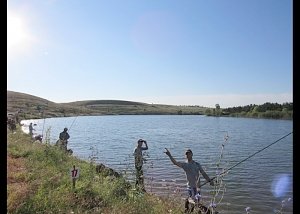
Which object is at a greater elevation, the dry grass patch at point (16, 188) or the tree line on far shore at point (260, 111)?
the tree line on far shore at point (260, 111)

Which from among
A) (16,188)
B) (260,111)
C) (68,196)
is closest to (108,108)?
(260,111)

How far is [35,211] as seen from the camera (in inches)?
250

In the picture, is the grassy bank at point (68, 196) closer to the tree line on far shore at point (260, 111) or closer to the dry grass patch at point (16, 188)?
the dry grass patch at point (16, 188)

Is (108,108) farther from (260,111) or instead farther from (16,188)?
(16,188)

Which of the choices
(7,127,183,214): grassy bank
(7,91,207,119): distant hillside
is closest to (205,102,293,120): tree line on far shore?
(7,91,207,119): distant hillside

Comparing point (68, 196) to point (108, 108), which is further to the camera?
point (108, 108)

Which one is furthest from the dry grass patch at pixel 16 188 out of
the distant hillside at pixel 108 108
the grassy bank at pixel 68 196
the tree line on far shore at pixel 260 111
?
the distant hillside at pixel 108 108

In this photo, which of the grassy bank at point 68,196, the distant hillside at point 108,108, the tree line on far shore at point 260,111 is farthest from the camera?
the distant hillside at point 108,108

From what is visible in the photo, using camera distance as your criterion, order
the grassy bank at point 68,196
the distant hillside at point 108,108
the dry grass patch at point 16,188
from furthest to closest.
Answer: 1. the distant hillside at point 108,108
2. the grassy bank at point 68,196
3. the dry grass patch at point 16,188

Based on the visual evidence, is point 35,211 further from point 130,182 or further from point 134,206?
point 130,182

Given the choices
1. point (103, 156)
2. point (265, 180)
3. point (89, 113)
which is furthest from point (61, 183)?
point (89, 113)

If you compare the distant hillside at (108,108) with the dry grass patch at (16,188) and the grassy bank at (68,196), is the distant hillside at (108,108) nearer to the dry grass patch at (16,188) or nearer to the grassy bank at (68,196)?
the dry grass patch at (16,188)

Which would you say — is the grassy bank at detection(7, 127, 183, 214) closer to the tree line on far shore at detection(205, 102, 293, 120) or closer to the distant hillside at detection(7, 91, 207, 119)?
the tree line on far shore at detection(205, 102, 293, 120)

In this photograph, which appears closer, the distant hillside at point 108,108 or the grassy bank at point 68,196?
the grassy bank at point 68,196
